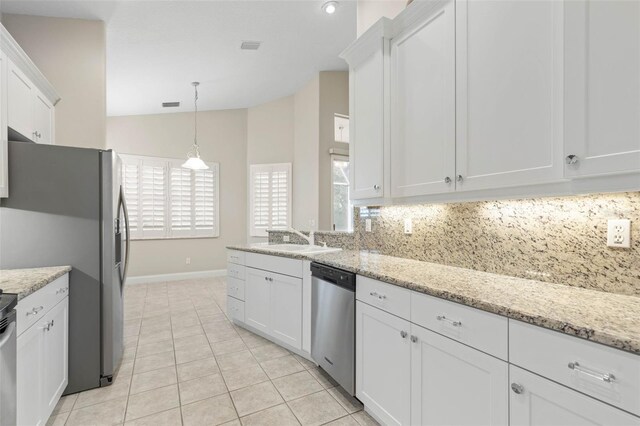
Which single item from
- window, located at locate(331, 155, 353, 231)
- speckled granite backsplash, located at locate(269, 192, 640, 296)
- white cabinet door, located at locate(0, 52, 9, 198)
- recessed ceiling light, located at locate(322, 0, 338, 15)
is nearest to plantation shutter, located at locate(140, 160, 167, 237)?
window, located at locate(331, 155, 353, 231)

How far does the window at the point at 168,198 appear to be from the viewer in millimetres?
5699

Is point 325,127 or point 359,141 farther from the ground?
point 325,127

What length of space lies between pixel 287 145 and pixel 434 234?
177 inches

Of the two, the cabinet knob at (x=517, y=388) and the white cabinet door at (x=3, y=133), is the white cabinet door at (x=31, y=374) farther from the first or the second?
the cabinet knob at (x=517, y=388)

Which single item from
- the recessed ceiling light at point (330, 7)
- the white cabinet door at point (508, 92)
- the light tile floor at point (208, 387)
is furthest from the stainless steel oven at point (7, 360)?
the recessed ceiling light at point (330, 7)

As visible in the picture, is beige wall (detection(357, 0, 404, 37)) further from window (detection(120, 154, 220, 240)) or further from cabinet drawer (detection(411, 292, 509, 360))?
window (detection(120, 154, 220, 240))

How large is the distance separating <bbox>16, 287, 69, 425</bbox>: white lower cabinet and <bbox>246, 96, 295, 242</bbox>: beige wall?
437cm

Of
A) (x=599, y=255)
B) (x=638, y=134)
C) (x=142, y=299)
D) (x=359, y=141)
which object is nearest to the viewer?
(x=638, y=134)

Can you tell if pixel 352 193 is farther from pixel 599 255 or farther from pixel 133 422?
pixel 133 422

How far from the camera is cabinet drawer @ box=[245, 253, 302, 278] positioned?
2705 millimetres

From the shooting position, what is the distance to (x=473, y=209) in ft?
6.45

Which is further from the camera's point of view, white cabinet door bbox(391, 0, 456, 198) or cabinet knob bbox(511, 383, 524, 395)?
white cabinet door bbox(391, 0, 456, 198)

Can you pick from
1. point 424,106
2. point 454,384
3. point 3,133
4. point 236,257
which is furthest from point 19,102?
point 454,384

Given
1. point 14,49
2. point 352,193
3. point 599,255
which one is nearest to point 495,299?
point 599,255
